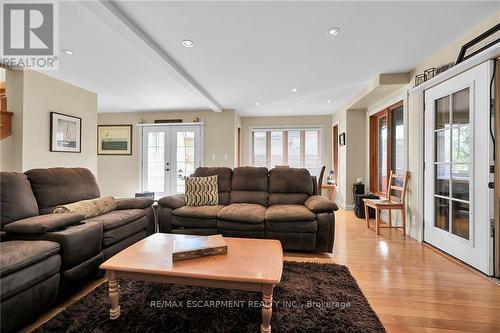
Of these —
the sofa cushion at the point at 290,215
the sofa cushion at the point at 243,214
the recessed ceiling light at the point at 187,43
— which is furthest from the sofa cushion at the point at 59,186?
the sofa cushion at the point at 290,215

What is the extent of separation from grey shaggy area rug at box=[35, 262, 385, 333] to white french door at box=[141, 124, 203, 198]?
4.18 metres

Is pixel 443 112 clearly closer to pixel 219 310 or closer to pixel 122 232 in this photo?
pixel 219 310

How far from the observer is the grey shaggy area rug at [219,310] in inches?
56.4

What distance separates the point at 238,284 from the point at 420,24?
283 cm

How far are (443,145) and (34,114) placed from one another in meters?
5.45

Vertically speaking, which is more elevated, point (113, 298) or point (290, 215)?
point (290, 215)

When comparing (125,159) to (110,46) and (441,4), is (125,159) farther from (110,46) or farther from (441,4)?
(441,4)

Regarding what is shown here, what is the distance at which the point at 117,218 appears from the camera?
2.35m

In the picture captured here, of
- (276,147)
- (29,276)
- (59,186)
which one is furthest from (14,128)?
(276,147)

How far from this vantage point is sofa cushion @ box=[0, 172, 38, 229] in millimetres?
1867

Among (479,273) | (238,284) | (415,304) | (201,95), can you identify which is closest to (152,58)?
(201,95)

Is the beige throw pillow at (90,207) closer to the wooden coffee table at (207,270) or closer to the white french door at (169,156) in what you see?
the wooden coffee table at (207,270)

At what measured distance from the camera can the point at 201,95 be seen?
4227 mm

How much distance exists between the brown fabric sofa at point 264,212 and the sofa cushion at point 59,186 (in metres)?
0.87
